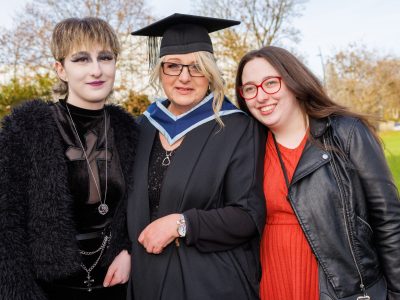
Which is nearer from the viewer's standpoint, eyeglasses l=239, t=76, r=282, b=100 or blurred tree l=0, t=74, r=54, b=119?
eyeglasses l=239, t=76, r=282, b=100

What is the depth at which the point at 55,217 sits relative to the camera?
2.18 m

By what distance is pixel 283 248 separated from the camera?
2398 millimetres

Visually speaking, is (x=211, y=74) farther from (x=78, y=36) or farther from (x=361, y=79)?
(x=361, y=79)

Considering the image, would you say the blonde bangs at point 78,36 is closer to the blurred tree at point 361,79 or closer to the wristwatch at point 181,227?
the wristwatch at point 181,227

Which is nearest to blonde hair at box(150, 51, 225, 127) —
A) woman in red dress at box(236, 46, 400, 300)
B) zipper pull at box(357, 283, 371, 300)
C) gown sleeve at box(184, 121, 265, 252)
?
woman in red dress at box(236, 46, 400, 300)

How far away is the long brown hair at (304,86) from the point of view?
8.07ft

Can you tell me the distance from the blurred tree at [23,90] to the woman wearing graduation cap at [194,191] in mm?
14956

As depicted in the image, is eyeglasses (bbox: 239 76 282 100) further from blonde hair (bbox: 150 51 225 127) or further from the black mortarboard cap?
the black mortarboard cap

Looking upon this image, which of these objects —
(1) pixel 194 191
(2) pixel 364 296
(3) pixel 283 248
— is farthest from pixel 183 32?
(2) pixel 364 296

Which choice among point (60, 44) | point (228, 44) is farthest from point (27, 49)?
point (60, 44)

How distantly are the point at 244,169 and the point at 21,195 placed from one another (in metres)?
1.24

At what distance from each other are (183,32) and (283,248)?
151cm

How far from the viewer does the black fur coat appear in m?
2.08

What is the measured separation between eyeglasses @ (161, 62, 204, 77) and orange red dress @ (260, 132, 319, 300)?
0.72 m
